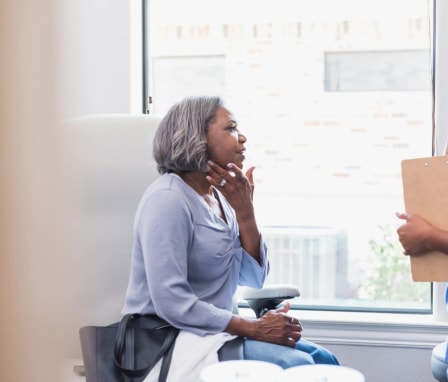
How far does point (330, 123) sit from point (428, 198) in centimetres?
105

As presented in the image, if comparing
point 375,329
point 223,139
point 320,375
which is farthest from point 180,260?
point 375,329

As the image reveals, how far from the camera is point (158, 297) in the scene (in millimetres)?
1647

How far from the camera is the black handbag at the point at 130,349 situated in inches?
63.2

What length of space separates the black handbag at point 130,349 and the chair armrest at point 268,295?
0.41 meters

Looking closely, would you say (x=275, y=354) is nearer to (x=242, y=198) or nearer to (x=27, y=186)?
(x=242, y=198)

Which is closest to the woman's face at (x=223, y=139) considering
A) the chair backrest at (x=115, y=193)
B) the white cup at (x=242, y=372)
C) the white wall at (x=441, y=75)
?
the chair backrest at (x=115, y=193)

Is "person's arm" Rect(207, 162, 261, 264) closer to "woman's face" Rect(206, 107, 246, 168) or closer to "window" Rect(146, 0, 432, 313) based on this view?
"woman's face" Rect(206, 107, 246, 168)

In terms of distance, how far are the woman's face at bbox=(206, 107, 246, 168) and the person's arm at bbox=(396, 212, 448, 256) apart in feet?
1.62

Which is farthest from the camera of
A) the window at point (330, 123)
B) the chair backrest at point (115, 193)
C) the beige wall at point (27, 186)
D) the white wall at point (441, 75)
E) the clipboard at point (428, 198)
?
the window at point (330, 123)

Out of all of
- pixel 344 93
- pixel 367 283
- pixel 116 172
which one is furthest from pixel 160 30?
pixel 367 283

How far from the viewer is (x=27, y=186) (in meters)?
0.35

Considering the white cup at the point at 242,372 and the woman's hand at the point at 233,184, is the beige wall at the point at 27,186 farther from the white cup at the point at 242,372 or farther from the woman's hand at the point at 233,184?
the woman's hand at the point at 233,184

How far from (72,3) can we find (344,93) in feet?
7.52

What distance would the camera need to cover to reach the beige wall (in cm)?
33
